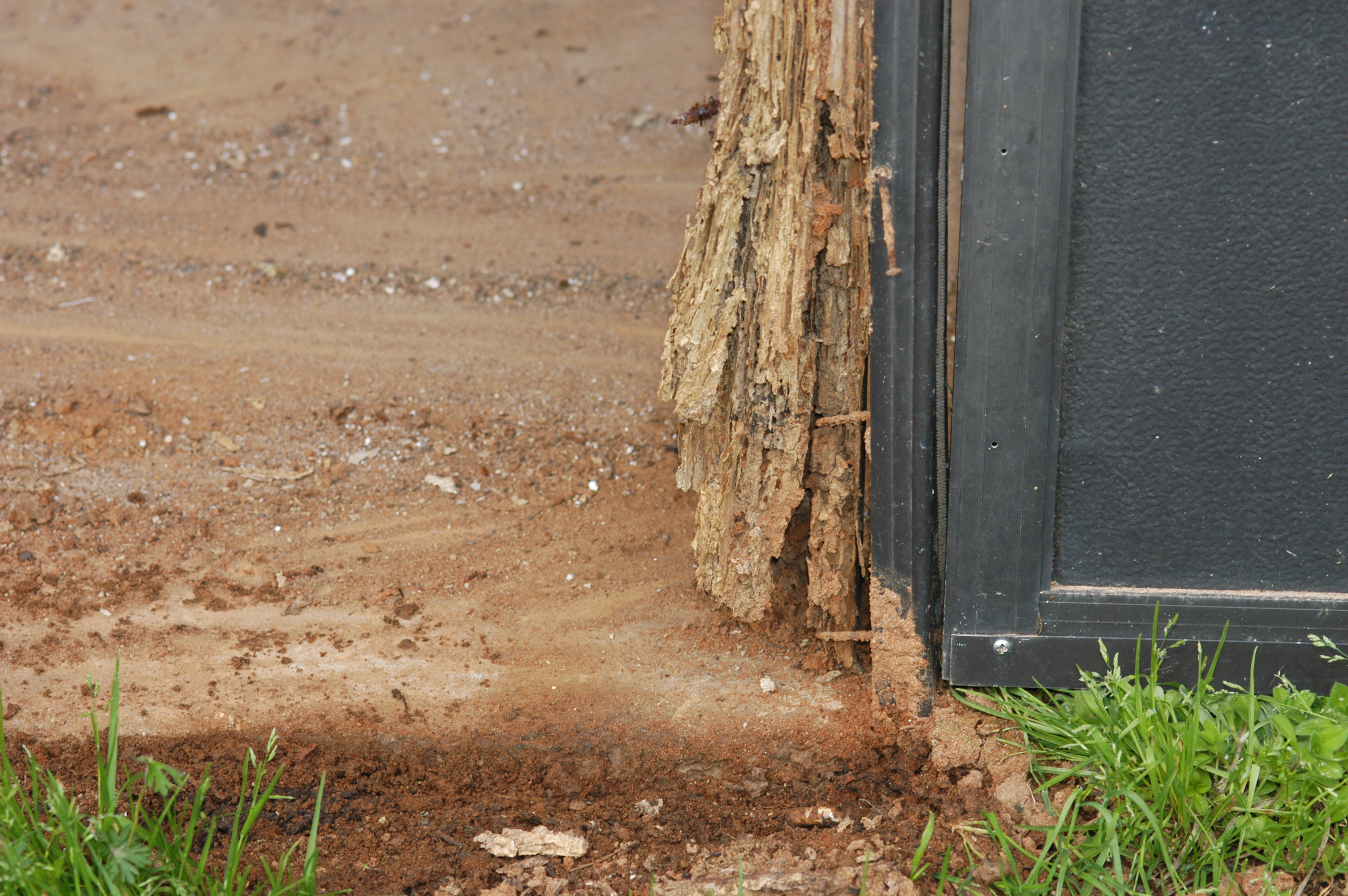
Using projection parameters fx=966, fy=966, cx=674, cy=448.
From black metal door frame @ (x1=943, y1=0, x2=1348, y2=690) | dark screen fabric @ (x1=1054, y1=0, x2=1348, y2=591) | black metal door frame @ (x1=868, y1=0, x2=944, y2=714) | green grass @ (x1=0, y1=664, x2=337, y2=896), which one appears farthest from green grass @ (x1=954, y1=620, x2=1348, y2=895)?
green grass @ (x1=0, y1=664, x2=337, y2=896)

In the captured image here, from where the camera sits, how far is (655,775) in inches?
85.9

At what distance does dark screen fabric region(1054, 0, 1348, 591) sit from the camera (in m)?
1.84

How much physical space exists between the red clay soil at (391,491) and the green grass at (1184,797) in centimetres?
20

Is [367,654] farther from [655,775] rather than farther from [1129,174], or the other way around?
[1129,174]

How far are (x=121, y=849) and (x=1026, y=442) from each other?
6.06 ft

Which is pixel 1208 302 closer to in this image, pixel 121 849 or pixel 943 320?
pixel 943 320

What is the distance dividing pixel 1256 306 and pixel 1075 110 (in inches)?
22.1

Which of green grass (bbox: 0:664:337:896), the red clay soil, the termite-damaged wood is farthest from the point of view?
the red clay soil

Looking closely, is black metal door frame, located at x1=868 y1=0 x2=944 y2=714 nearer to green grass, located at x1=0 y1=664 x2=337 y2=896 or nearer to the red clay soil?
the red clay soil

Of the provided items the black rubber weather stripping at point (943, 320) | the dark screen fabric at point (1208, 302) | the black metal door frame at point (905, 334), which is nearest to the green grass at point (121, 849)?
the black metal door frame at point (905, 334)

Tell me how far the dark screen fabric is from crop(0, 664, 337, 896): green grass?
1736 millimetres

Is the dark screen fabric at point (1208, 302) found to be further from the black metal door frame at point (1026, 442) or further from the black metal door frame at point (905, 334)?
the black metal door frame at point (905, 334)

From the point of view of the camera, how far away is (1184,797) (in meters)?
1.85

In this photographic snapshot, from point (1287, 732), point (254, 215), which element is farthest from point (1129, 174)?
point (254, 215)
